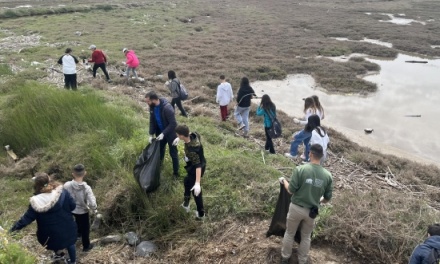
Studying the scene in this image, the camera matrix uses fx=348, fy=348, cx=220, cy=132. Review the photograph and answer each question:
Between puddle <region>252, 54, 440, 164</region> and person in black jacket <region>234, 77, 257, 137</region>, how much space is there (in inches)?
188

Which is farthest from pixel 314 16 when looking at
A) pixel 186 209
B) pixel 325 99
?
pixel 186 209

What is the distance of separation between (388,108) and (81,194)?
1536 cm

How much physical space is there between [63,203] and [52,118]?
16.9ft

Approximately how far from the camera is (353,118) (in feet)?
51.0

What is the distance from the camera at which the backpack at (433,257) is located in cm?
392

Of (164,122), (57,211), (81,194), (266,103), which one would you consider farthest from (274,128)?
(57,211)

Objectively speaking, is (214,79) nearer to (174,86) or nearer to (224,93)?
(224,93)

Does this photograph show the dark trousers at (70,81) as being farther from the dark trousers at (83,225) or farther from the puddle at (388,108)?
the puddle at (388,108)

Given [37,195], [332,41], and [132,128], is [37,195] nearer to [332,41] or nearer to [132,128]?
[132,128]

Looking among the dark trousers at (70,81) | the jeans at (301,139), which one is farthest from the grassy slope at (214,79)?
the jeans at (301,139)

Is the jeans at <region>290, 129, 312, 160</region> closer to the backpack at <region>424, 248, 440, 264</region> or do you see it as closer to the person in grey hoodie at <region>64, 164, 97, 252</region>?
the backpack at <region>424, 248, 440, 264</region>

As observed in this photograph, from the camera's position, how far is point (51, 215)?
466 centimetres

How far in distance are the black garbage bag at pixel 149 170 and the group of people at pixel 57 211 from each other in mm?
1041

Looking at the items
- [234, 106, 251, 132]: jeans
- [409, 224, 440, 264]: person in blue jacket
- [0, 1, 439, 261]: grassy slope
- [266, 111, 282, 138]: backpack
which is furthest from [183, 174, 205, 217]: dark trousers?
[234, 106, 251, 132]: jeans
